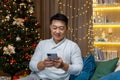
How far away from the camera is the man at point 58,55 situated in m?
2.28

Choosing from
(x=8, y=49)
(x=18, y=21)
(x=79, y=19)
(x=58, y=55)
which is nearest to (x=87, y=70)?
(x=58, y=55)

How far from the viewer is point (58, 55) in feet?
7.71

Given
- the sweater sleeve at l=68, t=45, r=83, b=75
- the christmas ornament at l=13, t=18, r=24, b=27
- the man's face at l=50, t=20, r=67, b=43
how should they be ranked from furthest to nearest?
the christmas ornament at l=13, t=18, r=24, b=27, the man's face at l=50, t=20, r=67, b=43, the sweater sleeve at l=68, t=45, r=83, b=75

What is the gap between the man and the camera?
2281mm

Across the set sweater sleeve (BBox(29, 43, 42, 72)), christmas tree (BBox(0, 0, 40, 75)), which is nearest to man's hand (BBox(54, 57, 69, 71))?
sweater sleeve (BBox(29, 43, 42, 72))

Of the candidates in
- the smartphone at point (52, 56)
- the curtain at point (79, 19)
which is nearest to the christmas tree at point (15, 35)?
the curtain at point (79, 19)

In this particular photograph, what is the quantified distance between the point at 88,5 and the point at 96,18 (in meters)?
0.33

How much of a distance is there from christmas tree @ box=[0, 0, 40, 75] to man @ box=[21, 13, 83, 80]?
2.28 m

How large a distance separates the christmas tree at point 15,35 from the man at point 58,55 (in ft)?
7.48

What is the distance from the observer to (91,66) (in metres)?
2.51

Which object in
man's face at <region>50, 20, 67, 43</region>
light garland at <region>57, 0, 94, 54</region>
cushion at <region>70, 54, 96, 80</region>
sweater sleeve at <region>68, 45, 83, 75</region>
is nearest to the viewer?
sweater sleeve at <region>68, 45, 83, 75</region>

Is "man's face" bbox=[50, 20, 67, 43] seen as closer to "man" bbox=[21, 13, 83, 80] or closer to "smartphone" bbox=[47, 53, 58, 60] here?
"man" bbox=[21, 13, 83, 80]

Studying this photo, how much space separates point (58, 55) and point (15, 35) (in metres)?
2.47

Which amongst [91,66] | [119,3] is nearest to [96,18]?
[119,3]
